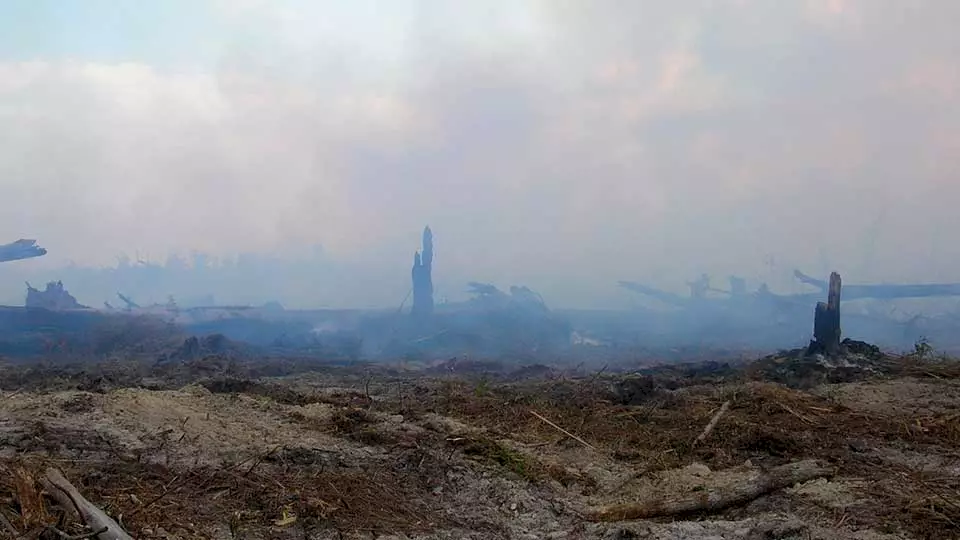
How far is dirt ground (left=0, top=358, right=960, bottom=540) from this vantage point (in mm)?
5434

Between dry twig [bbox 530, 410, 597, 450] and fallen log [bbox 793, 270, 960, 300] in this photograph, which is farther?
fallen log [bbox 793, 270, 960, 300]

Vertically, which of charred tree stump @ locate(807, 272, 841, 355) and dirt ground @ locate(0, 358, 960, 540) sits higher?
charred tree stump @ locate(807, 272, 841, 355)

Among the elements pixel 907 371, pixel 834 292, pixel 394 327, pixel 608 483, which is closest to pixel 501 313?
pixel 394 327

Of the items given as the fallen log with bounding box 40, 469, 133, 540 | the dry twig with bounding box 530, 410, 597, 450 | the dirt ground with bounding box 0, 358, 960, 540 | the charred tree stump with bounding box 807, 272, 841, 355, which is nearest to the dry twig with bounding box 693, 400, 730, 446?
the dirt ground with bounding box 0, 358, 960, 540

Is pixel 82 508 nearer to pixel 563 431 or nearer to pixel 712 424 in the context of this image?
pixel 563 431

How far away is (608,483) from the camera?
24.2ft

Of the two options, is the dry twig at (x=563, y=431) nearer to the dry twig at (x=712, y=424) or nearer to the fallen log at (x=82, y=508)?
the dry twig at (x=712, y=424)

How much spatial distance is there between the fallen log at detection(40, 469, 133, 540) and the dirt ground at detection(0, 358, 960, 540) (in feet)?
0.26

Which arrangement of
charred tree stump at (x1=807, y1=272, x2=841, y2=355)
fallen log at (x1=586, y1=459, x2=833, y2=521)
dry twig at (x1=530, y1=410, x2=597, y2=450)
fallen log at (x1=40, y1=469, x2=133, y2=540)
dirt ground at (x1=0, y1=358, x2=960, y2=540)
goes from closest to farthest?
fallen log at (x1=40, y1=469, x2=133, y2=540) → dirt ground at (x1=0, y1=358, x2=960, y2=540) → fallen log at (x1=586, y1=459, x2=833, y2=521) → dry twig at (x1=530, y1=410, x2=597, y2=450) → charred tree stump at (x1=807, y1=272, x2=841, y2=355)

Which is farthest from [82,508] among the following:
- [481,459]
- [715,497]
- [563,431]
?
[563,431]

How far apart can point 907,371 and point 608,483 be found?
7.79 meters

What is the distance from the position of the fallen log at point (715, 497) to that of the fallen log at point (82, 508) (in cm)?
381

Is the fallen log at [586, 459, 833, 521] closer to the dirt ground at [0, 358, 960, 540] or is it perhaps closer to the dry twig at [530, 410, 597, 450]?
the dirt ground at [0, 358, 960, 540]

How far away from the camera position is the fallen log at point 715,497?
20.4 ft
